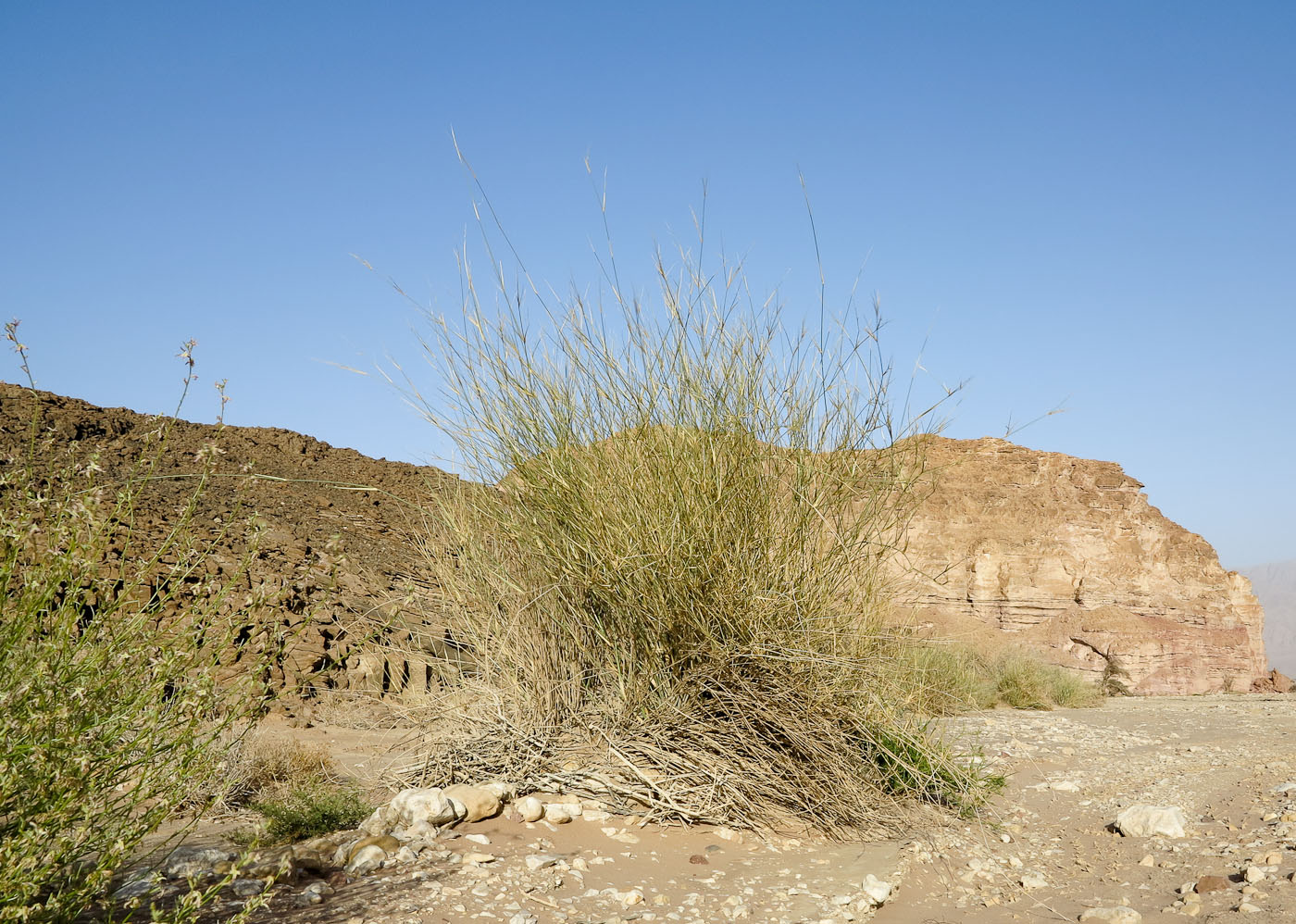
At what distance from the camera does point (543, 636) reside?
4.60 meters

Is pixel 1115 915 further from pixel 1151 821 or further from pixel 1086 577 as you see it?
pixel 1086 577

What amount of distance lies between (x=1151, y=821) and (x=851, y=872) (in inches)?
77.9

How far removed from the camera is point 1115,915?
135 inches

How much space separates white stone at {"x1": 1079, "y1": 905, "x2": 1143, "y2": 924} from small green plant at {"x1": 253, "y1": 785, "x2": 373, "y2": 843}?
3.15 m

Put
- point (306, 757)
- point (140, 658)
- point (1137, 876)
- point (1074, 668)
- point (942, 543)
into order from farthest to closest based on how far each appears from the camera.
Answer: point (942, 543) → point (1074, 668) → point (306, 757) → point (1137, 876) → point (140, 658)

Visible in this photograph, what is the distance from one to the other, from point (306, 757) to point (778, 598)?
331 cm

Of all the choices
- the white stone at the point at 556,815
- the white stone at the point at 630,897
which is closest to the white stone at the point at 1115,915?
the white stone at the point at 630,897

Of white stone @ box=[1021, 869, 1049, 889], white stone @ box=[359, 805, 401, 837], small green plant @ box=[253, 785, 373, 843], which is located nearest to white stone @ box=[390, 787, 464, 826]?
white stone @ box=[359, 805, 401, 837]

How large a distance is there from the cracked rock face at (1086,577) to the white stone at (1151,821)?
52.4 ft

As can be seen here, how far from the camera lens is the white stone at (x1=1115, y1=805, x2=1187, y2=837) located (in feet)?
15.0

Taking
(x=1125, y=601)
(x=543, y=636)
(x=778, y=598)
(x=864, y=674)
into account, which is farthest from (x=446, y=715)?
(x=1125, y=601)

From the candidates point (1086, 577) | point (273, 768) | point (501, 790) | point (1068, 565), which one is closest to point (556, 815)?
point (501, 790)

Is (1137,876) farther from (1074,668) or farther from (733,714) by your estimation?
(1074,668)

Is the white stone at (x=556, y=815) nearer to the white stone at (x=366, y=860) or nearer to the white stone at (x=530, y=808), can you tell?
the white stone at (x=530, y=808)
